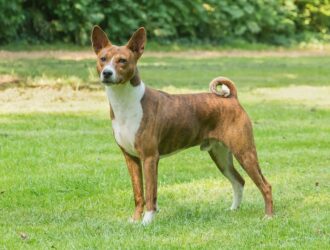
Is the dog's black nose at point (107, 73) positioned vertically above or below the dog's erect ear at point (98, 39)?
below

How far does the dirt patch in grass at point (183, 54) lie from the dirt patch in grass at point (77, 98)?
315 inches

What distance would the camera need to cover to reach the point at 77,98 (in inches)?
708

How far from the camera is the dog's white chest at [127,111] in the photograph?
8352mm

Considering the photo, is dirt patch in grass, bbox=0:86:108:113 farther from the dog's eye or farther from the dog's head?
the dog's eye

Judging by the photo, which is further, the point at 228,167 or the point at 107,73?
the point at 228,167

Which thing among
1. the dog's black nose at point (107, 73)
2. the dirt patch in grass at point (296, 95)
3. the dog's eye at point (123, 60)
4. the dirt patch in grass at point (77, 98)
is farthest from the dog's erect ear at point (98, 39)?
the dirt patch in grass at point (296, 95)

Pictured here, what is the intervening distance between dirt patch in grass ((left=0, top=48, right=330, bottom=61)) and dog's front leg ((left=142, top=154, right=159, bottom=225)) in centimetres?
1828

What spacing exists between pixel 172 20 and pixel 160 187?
79.3 feet

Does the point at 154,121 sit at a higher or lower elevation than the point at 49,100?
higher

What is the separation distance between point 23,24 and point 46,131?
55.2ft

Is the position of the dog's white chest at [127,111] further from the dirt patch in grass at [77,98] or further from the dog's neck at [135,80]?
the dirt patch in grass at [77,98]

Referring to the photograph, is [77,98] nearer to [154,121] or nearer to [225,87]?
[225,87]

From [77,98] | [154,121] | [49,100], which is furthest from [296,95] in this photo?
[154,121]

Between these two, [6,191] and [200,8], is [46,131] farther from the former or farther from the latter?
[200,8]
